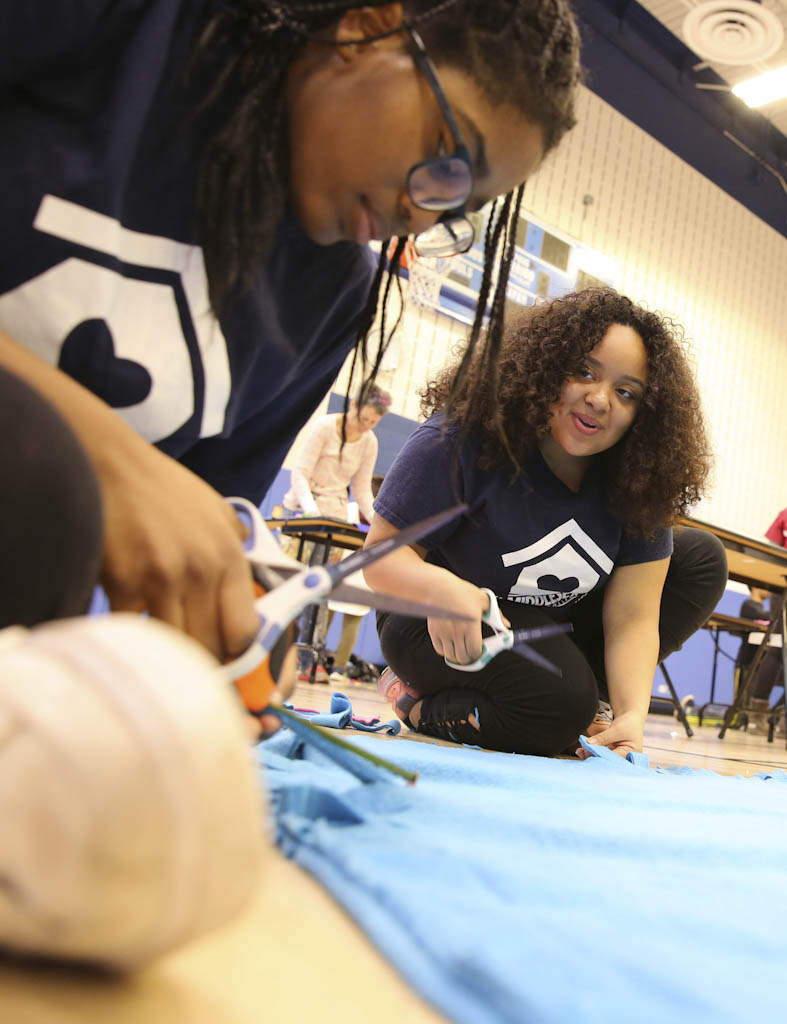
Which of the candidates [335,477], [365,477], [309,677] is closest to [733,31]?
[365,477]

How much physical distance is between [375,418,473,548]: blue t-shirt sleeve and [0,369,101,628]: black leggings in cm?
110

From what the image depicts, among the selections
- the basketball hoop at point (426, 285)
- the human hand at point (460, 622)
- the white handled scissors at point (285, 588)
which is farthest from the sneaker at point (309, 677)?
the white handled scissors at point (285, 588)

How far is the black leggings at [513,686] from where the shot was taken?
1611mm

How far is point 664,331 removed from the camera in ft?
5.41

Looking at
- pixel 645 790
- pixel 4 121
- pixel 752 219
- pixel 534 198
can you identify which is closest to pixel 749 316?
pixel 752 219

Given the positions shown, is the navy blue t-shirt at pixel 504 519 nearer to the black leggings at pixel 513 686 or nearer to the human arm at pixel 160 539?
the black leggings at pixel 513 686

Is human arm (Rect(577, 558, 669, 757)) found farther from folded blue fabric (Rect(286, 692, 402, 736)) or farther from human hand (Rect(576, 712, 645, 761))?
folded blue fabric (Rect(286, 692, 402, 736))

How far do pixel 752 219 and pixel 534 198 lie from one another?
8.64 feet

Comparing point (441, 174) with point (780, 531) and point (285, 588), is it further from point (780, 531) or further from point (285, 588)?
point (780, 531)

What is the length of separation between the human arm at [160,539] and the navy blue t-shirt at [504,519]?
3.27ft

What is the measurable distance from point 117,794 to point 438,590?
41.7 inches

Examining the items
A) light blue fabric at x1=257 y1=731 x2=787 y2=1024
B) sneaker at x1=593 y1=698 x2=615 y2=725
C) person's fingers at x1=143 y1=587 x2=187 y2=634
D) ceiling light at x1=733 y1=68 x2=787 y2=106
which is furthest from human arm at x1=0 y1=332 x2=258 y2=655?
ceiling light at x1=733 y1=68 x2=787 y2=106

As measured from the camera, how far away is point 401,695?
185 cm

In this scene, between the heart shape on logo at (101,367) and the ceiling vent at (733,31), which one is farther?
the ceiling vent at (733,31)
